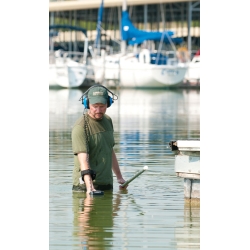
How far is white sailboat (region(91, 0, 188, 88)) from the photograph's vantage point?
54.9 m

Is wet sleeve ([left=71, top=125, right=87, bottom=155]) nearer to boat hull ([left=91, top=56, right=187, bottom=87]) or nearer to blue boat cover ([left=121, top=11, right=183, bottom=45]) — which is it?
boat hull ([left=91, top=56, right=187, bottom=87])

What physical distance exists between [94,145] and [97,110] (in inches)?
15.6

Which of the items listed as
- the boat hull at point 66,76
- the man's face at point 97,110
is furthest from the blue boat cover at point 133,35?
the man's face at point 97,110

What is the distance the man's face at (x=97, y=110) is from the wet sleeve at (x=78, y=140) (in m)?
0.21

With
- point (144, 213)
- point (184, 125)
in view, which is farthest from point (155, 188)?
point (184, 125)

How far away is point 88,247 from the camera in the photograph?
838 centimetres

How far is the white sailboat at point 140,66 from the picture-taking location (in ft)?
180

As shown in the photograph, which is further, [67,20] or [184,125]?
[67,20]

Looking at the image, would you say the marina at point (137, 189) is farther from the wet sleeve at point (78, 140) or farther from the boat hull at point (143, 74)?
the boat hull at point (143, 74)

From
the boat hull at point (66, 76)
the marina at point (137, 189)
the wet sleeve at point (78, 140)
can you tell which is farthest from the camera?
the boat hull at point (66, 76)

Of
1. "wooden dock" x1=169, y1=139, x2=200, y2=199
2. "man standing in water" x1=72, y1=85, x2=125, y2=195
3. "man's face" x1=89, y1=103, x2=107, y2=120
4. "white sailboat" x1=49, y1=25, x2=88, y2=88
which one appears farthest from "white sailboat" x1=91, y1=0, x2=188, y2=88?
"wooden dock" x1=169, y1=139, x2=200, y2=199

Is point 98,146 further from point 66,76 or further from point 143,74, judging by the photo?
point 66,76
